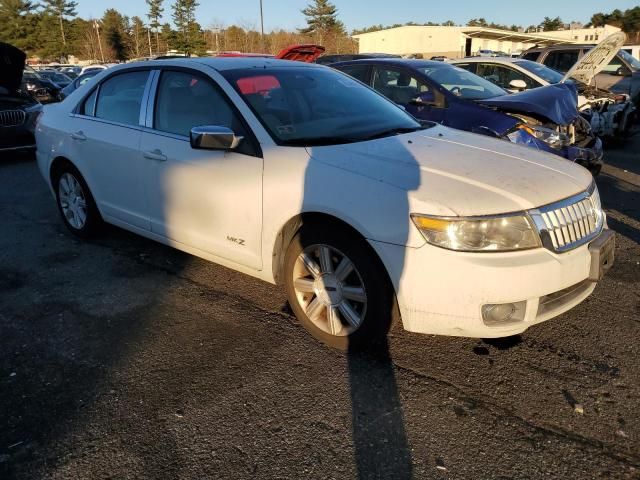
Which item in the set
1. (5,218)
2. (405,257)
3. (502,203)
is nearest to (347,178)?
(405,257)

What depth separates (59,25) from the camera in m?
69.8

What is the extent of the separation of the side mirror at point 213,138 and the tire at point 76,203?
1979 millimetres

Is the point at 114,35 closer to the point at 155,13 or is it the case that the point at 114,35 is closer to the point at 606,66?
the point at 155,13

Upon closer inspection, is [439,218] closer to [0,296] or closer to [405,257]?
[405,257]

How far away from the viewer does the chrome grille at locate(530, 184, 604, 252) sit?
8.50ft

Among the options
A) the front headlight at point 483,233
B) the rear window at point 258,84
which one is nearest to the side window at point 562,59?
the rear window at point 258,84

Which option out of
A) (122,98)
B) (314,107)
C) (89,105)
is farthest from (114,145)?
(314,107)

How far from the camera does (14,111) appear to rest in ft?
28.8

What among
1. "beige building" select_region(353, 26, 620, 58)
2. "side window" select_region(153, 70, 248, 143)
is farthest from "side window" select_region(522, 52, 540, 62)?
"beige building" select_region(353, 26, 620, 58)

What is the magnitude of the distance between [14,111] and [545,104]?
8171 millimetres

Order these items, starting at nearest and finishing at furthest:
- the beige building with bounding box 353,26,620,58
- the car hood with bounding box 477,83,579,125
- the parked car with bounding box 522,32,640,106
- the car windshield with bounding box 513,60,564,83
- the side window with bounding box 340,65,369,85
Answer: the car hood with bounding box 477,83,579,125
the side window with bounding box 340,65,369,85
the car windshield with bounding box 513,60,564,83
the parked car with bounding box 522,32,640,106
the beige building with bounding box 353,26,620,58

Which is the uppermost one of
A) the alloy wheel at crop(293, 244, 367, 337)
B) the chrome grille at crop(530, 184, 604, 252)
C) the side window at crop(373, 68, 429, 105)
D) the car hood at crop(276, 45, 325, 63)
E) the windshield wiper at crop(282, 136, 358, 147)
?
the car hood at crop(276, 45, 325, 63)

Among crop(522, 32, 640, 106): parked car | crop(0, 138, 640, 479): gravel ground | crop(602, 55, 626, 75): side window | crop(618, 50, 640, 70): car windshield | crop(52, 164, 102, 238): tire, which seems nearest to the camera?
crop(0, 138, 640, 479): gravel ground

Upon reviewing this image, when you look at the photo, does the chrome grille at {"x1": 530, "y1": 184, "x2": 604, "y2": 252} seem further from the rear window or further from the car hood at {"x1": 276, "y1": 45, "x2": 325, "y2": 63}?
the car hood at {"x1": 276, "y1": 45, "x2": 325, "y2": 63}
